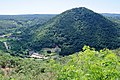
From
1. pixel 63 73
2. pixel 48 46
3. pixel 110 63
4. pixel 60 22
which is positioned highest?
pixel 110 63

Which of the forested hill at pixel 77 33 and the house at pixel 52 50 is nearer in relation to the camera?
the house at pixel 52 50

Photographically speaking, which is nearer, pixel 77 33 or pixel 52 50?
pixel 52 50

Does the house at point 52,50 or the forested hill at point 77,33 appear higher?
the forested hill at point 77,33

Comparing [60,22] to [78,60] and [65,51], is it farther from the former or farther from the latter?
[78,60]

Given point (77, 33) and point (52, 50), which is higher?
point (77, 33)

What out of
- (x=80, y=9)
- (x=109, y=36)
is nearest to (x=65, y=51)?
(x=109, y=36)

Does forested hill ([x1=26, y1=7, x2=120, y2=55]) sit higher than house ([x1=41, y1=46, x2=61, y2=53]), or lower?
higher

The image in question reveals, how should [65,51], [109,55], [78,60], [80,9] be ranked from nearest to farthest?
[109,55], [78,60], [65,51], [80,9]

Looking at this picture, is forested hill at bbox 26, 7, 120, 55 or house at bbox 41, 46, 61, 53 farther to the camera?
forested hill at bbox 26, 7, 120, 55
